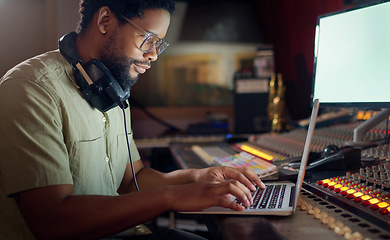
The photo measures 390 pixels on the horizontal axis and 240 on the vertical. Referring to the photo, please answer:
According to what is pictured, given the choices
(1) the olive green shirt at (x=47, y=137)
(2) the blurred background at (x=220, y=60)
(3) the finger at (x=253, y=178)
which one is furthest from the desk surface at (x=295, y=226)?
(2) the blurred background at (x=220, y=60)

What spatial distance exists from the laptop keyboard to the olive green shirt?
17.3 inches

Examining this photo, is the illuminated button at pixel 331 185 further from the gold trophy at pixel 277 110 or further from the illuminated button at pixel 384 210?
the gold trophy at pixel 277 110

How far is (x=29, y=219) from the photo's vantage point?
78 cm

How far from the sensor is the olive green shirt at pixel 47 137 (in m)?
0.80

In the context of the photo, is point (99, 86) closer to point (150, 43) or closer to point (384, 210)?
point (150, 43)

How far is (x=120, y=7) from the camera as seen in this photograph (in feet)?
3.56

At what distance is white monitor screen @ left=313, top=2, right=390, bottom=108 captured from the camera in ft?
3.98

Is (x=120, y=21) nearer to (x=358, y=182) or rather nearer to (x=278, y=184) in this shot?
(x=278, y=184)

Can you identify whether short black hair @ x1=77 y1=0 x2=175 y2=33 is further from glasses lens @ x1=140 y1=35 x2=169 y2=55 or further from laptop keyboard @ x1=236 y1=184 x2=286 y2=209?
laptop keyboard @ x1=236 y1=184 x2=286 y2=209

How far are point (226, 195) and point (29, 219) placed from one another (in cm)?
44

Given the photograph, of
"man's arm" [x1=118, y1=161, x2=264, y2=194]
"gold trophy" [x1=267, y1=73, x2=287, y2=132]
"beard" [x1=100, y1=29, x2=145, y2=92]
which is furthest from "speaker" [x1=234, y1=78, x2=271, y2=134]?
"beard" [x1=100, y1=29, x2=145, y2=92]

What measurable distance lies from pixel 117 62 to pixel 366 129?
3.32 ft

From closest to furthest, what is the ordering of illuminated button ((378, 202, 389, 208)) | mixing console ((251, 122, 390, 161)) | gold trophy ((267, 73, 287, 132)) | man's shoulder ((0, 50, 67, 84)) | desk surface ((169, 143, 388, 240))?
desk surface ((169, 143, 388, 240)) < illuminated button ((378, 202, 389, 208)) < man's shoulder ((0, 50, 67, 84)) < mixing console ((251, 122, 390, 161)) < gold trophy ((267, 73, 287, 132))

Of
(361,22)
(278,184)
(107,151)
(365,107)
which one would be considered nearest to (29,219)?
(107,151)
